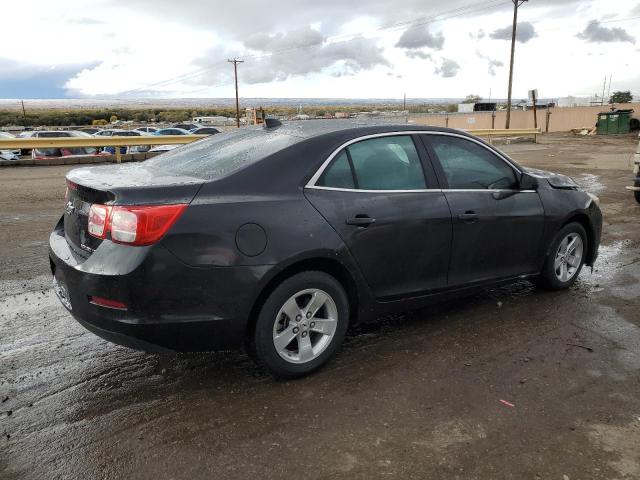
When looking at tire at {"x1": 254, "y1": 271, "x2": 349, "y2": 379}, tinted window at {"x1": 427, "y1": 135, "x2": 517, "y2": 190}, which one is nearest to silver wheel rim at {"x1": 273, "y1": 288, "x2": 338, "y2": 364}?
tire at {"x1": 254, "y1": 271, "x2": 349, "y2": 379}

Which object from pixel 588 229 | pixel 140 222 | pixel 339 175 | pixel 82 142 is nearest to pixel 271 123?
pixel 339 175

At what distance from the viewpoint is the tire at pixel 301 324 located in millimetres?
3346

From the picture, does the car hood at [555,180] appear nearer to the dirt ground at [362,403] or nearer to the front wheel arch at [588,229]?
the front wheel arch at [588,229]

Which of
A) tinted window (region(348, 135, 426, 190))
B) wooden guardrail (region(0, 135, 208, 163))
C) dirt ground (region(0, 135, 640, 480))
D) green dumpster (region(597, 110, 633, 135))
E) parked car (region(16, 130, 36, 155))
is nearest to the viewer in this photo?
dirt ground (region(0, 135, 640, 480))

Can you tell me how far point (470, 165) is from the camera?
4.44 meters

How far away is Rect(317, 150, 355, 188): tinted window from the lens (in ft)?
11.9

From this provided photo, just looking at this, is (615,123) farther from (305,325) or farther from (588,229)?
(305,325)

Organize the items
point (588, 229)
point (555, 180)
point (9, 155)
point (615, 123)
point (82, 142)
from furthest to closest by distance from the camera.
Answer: point (615, 123), point (9, 155), point (82, 142), point (588, 229), point (555, 180)

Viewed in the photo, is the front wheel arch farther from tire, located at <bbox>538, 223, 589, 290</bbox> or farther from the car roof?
the car roof

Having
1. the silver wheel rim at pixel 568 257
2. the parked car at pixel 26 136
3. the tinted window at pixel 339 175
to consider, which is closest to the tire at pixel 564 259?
the silver wheel rim at pixel 568 257

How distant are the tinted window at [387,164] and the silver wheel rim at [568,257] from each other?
189cm

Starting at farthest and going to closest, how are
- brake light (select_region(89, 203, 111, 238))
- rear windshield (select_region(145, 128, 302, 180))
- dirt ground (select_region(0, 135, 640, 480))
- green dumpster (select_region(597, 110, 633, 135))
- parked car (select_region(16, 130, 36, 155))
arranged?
green dumpster (select_region(597, 110, 633, 135)) → parked car (select_region(16, 130, 36, 155)) → rear windshield (select_region(145, 128, 302, 180)) → brake light (select_region(89, 203, 111, 238)) → dirt ground (select_region(0, 135, 640, 480))

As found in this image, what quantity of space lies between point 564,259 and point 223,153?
3.35 meters

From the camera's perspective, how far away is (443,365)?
3779mm
